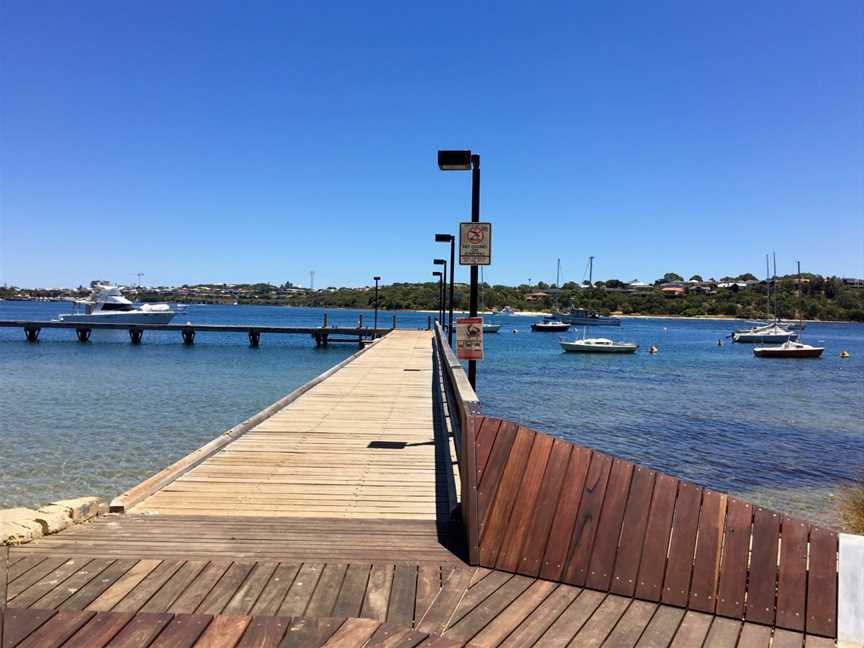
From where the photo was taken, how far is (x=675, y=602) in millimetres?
3926

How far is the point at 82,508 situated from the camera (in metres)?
5.35

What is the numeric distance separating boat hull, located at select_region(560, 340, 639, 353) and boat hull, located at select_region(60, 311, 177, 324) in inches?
1565

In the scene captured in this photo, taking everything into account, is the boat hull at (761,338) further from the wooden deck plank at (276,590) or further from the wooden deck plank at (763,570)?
the wooden deck plank at (276,590)

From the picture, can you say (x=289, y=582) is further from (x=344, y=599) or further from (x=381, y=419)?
(x=381, y=419)

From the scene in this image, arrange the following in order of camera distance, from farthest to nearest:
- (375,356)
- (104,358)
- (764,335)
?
(764,335) → (104,358) → (375,356)

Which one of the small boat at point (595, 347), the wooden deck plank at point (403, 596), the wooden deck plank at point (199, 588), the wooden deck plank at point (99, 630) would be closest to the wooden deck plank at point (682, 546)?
the wooden deck plank at point (403, 596)

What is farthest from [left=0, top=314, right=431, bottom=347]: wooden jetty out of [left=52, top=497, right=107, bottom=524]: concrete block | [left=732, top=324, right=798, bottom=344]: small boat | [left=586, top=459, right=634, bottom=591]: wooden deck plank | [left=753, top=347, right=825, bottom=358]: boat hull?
[left=732, top=324, right=798, bottom=344]: small boat

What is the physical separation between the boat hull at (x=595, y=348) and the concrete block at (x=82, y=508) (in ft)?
181

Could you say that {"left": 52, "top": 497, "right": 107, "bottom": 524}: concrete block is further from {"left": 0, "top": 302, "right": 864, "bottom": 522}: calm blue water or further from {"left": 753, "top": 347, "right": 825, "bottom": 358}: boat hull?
{"left": 753, "top": 347, "right": 825, "bottom": 358}: boat hull

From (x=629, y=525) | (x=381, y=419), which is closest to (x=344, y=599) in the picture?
(x=629, y=525)

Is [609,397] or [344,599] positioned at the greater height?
[344,599]

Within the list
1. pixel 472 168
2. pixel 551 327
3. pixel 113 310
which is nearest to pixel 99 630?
pixel 472 168

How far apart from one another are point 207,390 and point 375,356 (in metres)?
7.08

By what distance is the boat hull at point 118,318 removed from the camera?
6078cm
